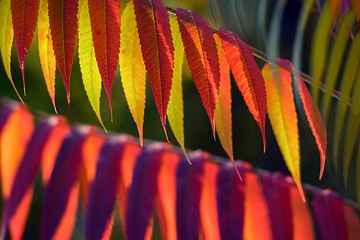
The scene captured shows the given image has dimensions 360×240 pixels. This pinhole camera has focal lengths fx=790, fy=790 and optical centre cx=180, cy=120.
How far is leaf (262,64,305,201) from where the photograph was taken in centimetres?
84

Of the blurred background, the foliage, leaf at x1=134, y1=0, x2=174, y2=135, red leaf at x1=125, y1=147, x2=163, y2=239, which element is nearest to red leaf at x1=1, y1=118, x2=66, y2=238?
the foliage

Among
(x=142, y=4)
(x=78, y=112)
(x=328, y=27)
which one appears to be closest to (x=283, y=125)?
(x=328, y=27)

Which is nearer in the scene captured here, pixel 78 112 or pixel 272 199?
pixel 272 199

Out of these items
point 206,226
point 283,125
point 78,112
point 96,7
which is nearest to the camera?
point 96,7

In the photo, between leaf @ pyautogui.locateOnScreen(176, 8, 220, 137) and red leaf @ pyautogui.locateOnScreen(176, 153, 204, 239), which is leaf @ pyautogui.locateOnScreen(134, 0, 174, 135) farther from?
red leaf @ pyautogui.locateOnScreen(176, 153, 204, 239)

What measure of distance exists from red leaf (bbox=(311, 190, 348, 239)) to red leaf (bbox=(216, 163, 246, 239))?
0.34ft

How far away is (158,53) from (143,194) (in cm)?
34

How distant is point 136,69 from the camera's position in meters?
0.75

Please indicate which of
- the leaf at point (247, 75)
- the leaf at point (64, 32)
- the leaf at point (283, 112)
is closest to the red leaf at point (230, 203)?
the leaf at point (283, 112)

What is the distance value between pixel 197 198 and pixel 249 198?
0.07 meters

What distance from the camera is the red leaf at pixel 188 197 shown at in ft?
3.06

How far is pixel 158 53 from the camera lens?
0.70 meters

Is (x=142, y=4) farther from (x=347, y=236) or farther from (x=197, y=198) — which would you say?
(x=347, y=236)

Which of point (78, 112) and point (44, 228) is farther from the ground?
point (44, 228)
